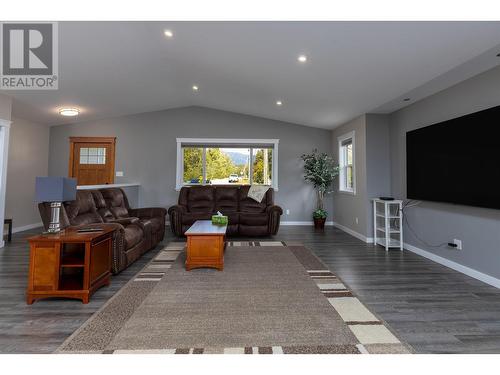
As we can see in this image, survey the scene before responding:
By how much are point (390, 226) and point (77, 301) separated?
4677 millimetres

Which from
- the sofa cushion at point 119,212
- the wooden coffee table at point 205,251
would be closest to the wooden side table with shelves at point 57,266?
the wooden coffee table at point 205,251

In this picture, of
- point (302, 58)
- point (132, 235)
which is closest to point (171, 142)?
point (132, 235)

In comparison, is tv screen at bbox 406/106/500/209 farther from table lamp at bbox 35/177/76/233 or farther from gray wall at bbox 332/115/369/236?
table lamp at bbox 35/177/76/233

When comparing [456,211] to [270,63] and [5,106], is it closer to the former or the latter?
[270,63]

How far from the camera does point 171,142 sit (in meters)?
6.59

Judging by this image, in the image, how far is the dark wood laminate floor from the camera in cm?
177

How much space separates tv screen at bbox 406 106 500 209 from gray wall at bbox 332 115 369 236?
89cm

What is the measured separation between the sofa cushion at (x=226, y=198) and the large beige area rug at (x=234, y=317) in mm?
2483

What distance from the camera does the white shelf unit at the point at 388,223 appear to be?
4232 millimetres

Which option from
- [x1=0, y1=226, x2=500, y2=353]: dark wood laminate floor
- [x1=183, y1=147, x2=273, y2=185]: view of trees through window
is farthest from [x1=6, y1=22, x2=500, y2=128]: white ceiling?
[x1=0, y1=226, x2=500, y2=353]: dark wood laminate floor

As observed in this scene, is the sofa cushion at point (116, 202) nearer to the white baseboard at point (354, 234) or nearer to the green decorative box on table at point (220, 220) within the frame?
the green decorative box on table at point (220, 220)

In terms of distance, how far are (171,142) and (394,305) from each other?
230 inches
